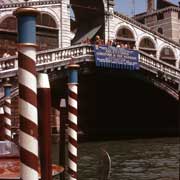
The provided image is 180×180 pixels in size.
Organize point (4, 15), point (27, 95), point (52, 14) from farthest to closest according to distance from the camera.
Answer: point (52, 14) → point (4, 15) → point (27, 95)

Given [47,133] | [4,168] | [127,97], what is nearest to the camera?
[47,133]

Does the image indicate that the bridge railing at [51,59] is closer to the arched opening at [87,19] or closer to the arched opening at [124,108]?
the arched opening at [124,108]

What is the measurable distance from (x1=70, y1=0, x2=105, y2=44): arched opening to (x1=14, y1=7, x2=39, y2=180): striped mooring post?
15.9m

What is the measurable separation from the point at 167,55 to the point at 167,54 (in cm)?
4

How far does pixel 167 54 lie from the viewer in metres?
21.5

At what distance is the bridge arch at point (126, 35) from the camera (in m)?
19.5

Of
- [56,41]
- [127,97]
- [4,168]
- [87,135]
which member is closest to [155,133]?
[127,97]

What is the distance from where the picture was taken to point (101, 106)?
17.5 metres

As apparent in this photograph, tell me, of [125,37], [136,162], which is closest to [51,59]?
[136,162]

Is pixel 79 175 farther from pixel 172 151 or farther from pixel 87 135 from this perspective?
pixel 87 135

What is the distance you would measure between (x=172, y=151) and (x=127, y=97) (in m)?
5.95

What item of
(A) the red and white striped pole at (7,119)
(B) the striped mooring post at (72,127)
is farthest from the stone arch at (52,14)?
(B) the striped mooring post at (72,127)

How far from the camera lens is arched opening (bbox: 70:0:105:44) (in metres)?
19.3

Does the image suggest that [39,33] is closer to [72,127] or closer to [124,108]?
[124,108]
